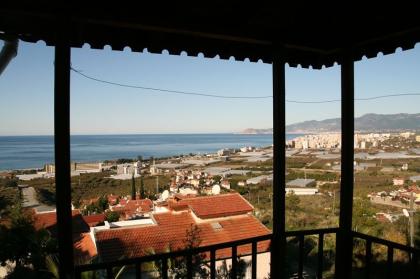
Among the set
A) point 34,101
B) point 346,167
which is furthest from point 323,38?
point 34,101

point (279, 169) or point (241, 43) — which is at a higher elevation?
point (241, 43)

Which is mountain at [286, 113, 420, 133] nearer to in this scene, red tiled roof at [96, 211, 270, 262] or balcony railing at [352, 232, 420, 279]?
red tiled roof at [96, 211, 270, 262]

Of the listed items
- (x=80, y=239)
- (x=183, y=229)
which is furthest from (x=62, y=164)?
(x=80, y=239)

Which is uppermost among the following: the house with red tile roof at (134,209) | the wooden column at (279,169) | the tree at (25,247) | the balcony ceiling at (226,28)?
the balcony ceiling at (226,28)

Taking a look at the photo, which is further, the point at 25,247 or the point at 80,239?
the point at 80,239

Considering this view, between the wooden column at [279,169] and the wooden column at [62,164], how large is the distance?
1289 millimetres

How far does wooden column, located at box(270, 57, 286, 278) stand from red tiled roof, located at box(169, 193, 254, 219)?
10183 mm

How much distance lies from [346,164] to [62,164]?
1930 millimetres

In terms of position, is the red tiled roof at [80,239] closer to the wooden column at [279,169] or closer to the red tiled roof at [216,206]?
the red tiled roof at [216,206]

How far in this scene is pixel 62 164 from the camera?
65.7 inches

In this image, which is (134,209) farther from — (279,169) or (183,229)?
(279,169)

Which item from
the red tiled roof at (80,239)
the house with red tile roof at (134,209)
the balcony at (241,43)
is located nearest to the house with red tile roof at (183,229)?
the red tiled roof at (80,239)

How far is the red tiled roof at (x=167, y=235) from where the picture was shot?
402 inches

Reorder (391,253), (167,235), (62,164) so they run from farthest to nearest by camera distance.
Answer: (167,235)
(391,253)
(62,164)
